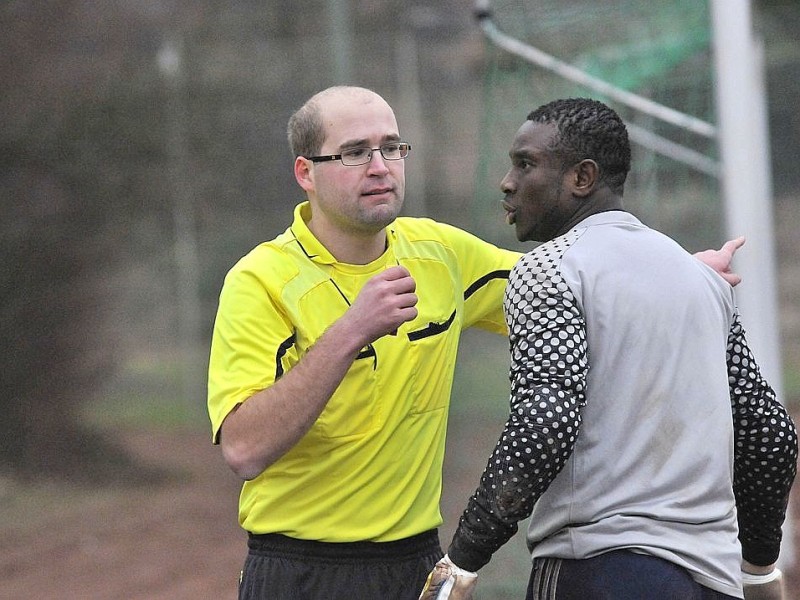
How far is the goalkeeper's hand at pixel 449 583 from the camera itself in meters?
2.50

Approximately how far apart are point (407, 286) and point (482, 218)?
3.15 meters

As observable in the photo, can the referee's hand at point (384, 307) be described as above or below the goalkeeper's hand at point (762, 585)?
above

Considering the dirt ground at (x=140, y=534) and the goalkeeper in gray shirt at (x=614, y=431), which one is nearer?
the goalkeeper in gray shirt at (x=614, y=431)

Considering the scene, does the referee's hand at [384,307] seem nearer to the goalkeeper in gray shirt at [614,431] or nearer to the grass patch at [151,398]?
the goalkeeper in gray shirt at [614,431]

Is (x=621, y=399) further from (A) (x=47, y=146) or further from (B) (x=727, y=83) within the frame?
(A) (x=47, y=146)

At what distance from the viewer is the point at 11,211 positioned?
9.11 metres

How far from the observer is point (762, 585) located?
9.76ft

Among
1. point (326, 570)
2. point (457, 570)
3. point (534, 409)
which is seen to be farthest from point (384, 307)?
point (326, 570)

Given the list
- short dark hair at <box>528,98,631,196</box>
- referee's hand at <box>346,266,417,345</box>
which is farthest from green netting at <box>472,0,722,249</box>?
referee's hand at <box>346,266,417,345</box>

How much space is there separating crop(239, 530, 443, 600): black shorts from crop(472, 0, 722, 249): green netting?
2.87m

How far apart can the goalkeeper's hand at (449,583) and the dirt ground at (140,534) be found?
3226 mm

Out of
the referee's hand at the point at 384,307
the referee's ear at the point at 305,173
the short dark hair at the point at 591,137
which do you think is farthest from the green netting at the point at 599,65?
the referee's hand at the point at 384,307

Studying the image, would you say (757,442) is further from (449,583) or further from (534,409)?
(449,583)

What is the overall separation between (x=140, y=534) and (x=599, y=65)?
14.9 ft
